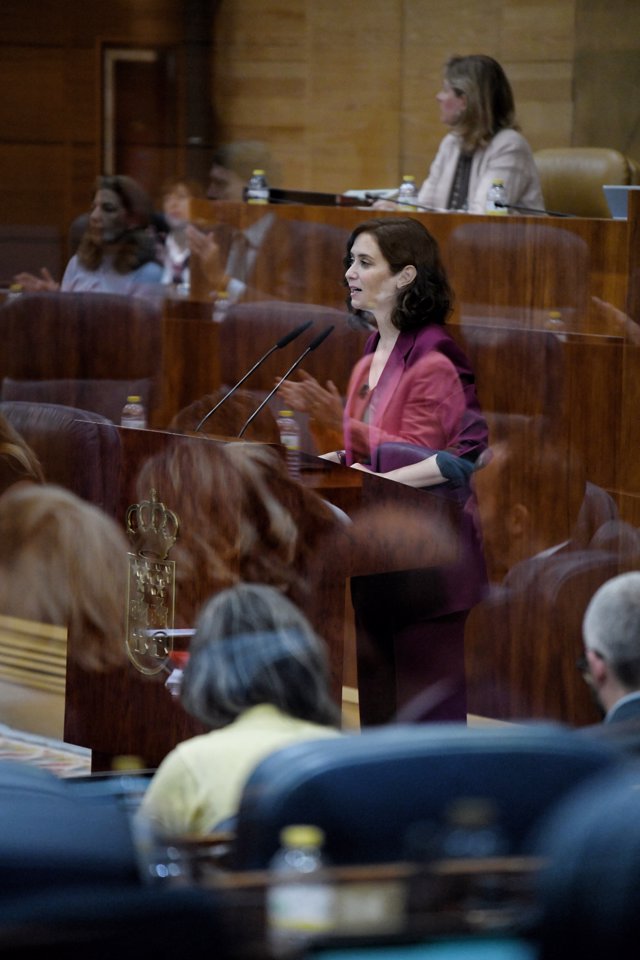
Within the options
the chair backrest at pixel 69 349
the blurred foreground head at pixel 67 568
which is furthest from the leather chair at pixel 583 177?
the blurred foreground head at pixel 67 568

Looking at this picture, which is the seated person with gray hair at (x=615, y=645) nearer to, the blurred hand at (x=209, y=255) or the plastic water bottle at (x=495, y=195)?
the plastic water bottle at (x=495, y=195)

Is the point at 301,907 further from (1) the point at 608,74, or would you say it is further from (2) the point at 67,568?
(1) the point at 608,74

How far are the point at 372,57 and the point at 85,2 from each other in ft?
4.83

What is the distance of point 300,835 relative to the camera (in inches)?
54.4

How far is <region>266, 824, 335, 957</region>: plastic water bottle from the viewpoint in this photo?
50.0 inches

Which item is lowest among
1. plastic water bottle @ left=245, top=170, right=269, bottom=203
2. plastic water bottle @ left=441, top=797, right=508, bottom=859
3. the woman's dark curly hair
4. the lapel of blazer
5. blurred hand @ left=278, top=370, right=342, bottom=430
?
plastic water bottle @ left=441, top=797, right=508, bottom=859

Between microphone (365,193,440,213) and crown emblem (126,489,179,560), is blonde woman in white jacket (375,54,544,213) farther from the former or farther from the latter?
crown emblem (126,489,179,560)

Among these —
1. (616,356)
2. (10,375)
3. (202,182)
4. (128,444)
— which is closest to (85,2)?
(202,182)

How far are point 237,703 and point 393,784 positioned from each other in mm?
402

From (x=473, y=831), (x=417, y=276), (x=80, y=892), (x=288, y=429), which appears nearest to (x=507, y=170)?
(x=288, y=429)

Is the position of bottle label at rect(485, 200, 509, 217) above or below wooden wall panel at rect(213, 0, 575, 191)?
below

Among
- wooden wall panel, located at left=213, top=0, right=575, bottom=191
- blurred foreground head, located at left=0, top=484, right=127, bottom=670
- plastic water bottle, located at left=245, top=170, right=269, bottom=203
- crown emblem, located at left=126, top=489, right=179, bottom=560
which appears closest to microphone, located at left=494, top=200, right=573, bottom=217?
plastic water bottle, located at left=245, top=170, right=269, bottom=203

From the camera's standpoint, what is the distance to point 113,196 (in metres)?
6.05

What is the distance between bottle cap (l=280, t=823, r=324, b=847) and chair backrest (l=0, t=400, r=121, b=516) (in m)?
1.80
